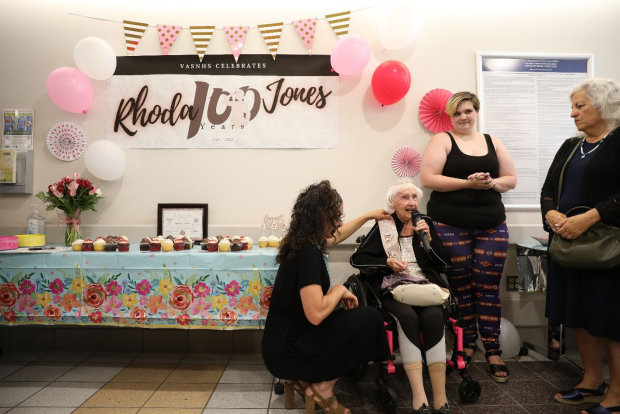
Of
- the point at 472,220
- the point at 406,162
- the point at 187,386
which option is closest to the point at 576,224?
the point at 472,220

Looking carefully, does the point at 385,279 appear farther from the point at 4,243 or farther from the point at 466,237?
the point at 4,243

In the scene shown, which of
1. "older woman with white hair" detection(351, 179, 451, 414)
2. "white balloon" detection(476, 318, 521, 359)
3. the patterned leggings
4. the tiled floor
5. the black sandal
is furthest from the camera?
"white balloon" detection(476, 318, 521, 359)

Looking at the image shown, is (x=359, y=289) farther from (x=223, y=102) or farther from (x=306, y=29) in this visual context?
(x=306, y=29)

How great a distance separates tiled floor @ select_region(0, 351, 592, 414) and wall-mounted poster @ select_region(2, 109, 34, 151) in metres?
1.68

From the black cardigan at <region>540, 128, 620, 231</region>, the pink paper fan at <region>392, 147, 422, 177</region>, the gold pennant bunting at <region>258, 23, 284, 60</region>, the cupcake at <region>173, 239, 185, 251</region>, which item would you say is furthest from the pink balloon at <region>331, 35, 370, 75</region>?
the cupcake at <region>173, 239, 185, 251</region>

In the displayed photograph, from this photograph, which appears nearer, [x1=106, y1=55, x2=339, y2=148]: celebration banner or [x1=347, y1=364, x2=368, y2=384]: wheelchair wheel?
[x1=347, y1=364, x2=368, y2=384]: wheelchair wheel

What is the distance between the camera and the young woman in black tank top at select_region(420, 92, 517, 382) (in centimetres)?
267

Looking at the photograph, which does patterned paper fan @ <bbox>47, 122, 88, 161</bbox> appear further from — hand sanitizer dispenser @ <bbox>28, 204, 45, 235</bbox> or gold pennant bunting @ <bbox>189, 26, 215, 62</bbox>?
gold pennant bunting @ <bbox>189, 26, 215, 62</bbox>

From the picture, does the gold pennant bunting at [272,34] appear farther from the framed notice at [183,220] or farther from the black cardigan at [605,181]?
the black cardigan at [605,181]

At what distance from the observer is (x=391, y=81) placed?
3.03 meters

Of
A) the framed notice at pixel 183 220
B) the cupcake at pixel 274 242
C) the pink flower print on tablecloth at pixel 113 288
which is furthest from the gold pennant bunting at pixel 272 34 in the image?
the pink flower print on tablecloth at pixel 113 288

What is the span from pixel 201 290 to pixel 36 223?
1.55 metres

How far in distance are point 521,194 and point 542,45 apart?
1.27m

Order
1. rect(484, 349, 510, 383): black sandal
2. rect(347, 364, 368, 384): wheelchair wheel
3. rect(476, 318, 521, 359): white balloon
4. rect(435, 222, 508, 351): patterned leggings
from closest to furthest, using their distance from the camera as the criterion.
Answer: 1. rect(347, 364, 368, 384): wheelchair wheel
2. rect(484, 349, 510, 383): black sandal
3. rect(435, 222, 508, 351): patterned leggings
4. rect(476, 318, 521, 359): white balloon
